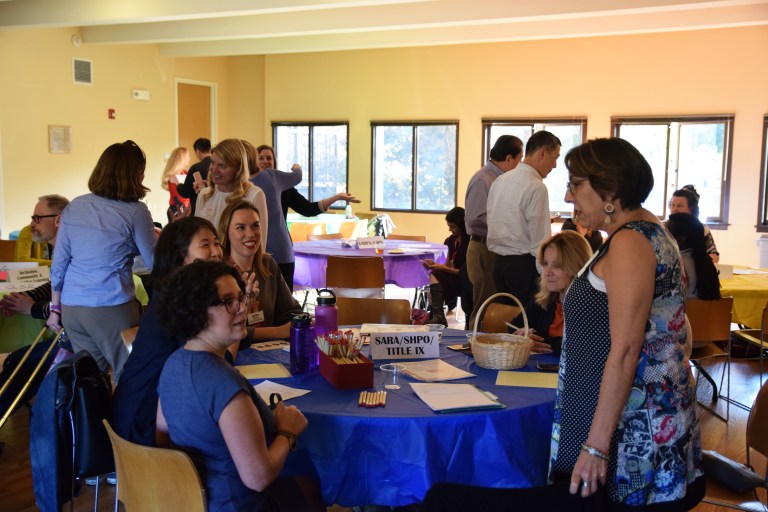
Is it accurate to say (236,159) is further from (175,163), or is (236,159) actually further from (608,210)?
(175,163)

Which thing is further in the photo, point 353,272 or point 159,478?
point 353,272

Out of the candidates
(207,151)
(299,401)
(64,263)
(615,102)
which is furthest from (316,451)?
(615,102)

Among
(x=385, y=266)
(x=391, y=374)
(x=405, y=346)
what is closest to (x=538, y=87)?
(x=385, y=266)

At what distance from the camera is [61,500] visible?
7.93ft

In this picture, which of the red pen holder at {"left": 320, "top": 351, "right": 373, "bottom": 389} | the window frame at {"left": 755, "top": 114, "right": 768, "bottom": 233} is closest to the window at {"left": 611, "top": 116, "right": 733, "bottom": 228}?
the window frame at {"left": 755, "top": 114, "right": 768, "bottom": 233}

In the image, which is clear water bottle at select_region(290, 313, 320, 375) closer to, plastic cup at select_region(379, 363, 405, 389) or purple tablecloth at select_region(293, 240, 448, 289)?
plastic cup at select_region(379, 363, 405, 389)

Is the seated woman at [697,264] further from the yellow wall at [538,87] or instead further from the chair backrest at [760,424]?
the yellow wall at [538,87]

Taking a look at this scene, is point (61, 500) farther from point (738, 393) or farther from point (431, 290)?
point (738, 393)

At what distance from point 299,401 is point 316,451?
178 millimetres

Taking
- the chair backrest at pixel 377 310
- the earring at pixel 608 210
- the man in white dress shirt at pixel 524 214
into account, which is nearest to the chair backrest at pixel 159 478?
the earring at pixel 608 210

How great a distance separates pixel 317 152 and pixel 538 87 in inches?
149

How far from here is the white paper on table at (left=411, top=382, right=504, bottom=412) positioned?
7.22ft

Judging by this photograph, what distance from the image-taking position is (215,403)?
1.76m

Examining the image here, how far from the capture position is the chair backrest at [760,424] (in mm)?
2434
